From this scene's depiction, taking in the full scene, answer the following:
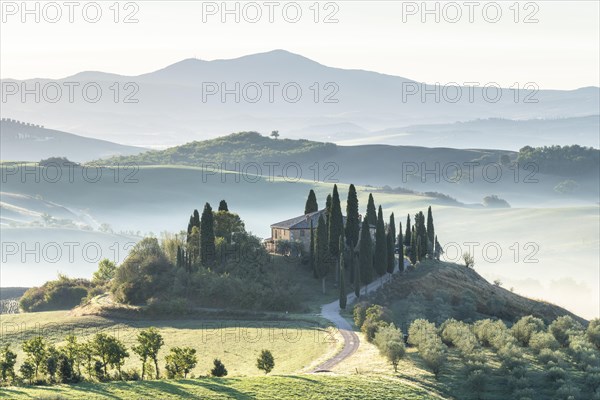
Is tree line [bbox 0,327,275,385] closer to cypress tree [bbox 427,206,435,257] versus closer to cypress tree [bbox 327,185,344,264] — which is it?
cypress tree [bbox 327,185,344,264]

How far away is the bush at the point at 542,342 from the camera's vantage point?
78125 mm

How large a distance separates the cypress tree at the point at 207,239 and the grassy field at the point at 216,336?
11.4m

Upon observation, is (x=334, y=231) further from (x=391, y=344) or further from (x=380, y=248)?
(x=391, y=344)

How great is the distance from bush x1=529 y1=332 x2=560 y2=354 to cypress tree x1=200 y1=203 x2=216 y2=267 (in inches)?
1480

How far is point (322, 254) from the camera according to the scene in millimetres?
100875

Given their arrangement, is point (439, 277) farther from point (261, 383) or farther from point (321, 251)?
point (261, 383)

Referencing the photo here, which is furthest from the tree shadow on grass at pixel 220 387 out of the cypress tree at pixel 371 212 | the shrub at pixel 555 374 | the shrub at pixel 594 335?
the cypress tree at pixel 371 212

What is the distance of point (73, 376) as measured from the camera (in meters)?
63.0

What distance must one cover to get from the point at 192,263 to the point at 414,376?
39.8 meters

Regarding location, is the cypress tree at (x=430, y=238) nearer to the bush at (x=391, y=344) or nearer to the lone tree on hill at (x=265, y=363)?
the bush at (x=391, y=344)

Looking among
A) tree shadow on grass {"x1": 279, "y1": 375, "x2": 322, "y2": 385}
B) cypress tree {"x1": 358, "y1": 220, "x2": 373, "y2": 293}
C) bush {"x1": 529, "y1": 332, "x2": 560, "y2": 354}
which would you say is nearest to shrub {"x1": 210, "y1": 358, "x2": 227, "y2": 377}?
tree shadow on grass {"x1": 279, "y1": 375, "x2": 322, "y2": 385}

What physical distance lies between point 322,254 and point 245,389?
1649 inches

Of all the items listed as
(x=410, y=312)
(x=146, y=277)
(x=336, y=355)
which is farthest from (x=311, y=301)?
(x=336, y=355)

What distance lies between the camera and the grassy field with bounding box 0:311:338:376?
73.8 m
